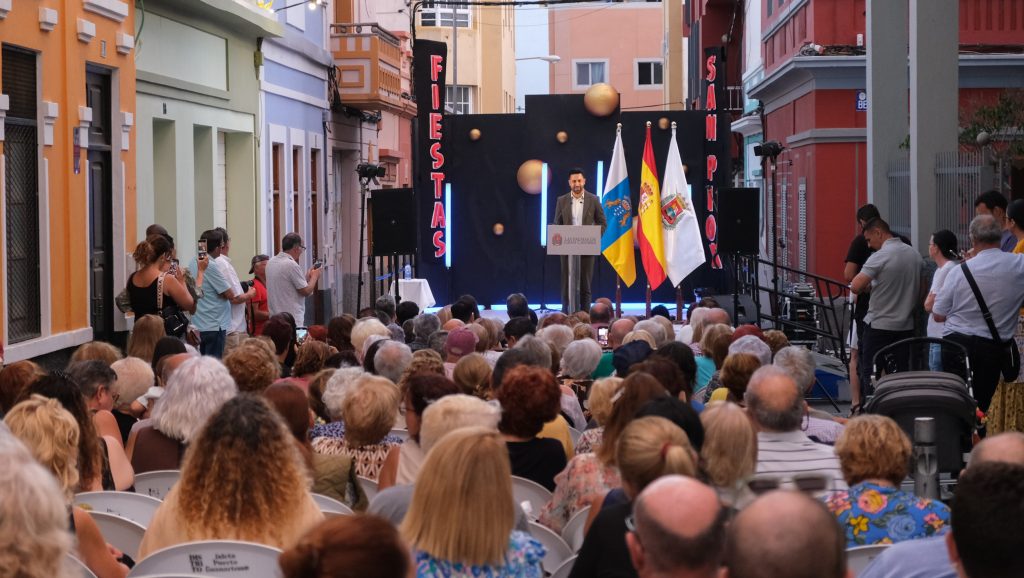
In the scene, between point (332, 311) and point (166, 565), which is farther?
point (332, 311)

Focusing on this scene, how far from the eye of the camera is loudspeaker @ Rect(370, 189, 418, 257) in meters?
17.5

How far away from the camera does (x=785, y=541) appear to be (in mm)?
2541

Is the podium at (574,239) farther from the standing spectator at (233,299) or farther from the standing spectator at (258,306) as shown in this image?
the standing spectator at (233,299)

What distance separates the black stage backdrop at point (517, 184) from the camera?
818 inches

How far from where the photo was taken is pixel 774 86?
2239cm

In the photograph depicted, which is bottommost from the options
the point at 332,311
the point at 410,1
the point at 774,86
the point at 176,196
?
the point at 332,311

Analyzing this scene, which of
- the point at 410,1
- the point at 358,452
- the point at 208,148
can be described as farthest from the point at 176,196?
the point at 410,1

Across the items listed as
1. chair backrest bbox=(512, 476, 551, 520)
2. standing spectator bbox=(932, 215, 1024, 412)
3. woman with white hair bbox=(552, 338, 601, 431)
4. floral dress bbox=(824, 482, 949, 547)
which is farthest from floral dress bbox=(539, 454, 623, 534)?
standing spectator bbox=(932, 215, 1024, 412)

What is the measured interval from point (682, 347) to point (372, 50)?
1746cm

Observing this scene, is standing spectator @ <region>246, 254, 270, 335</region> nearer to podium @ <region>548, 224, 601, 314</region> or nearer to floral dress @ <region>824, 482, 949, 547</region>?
podium @ <region>548, 224, 601, 314</region>

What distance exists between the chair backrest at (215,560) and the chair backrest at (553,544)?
102cm

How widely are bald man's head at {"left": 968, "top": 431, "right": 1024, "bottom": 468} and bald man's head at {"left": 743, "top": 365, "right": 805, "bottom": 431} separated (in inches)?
56.8

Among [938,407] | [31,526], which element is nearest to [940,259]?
[938,407]

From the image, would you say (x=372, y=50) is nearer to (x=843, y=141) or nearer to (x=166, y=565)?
(x=843, y=141)
